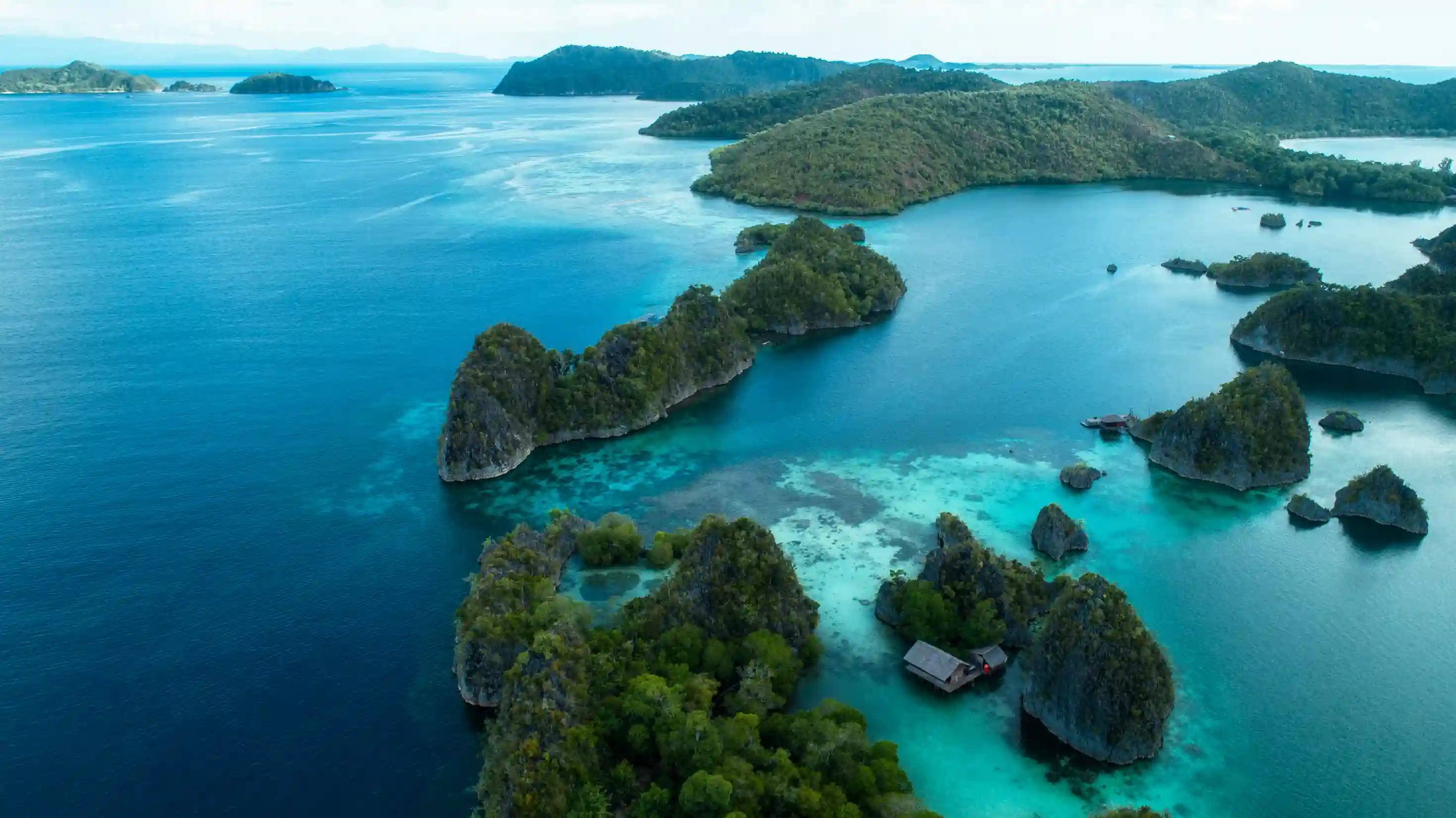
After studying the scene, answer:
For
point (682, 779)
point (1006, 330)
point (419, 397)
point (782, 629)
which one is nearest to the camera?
point (682, 779)

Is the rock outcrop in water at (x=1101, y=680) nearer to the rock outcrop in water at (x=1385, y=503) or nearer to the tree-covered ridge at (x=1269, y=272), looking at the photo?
the rock outcrop in water at (x=1385, y=503)

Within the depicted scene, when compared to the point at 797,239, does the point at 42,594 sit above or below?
below

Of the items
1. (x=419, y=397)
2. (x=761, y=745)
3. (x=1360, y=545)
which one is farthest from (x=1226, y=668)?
(x=419, y=397)

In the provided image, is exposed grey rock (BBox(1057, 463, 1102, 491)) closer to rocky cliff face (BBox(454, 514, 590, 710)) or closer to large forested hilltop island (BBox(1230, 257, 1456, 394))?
rocky cliff face (BBox(454, 514, 590, 710))

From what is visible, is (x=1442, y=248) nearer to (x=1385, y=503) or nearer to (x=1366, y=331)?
(x=1366, y=331)

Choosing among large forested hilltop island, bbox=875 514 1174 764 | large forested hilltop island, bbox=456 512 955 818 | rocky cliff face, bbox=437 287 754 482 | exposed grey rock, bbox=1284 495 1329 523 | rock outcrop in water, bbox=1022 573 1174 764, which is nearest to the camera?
large forested hilltop island, bbox=456 512 955 818

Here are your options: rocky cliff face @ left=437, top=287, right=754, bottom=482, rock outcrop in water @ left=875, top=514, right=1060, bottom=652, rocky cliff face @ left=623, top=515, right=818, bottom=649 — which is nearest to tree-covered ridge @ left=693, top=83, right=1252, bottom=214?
rocky cliff face @ left=437, top=287, right=754, bottom=482

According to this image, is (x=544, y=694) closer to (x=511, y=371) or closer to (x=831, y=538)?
(x=831, y=538)
